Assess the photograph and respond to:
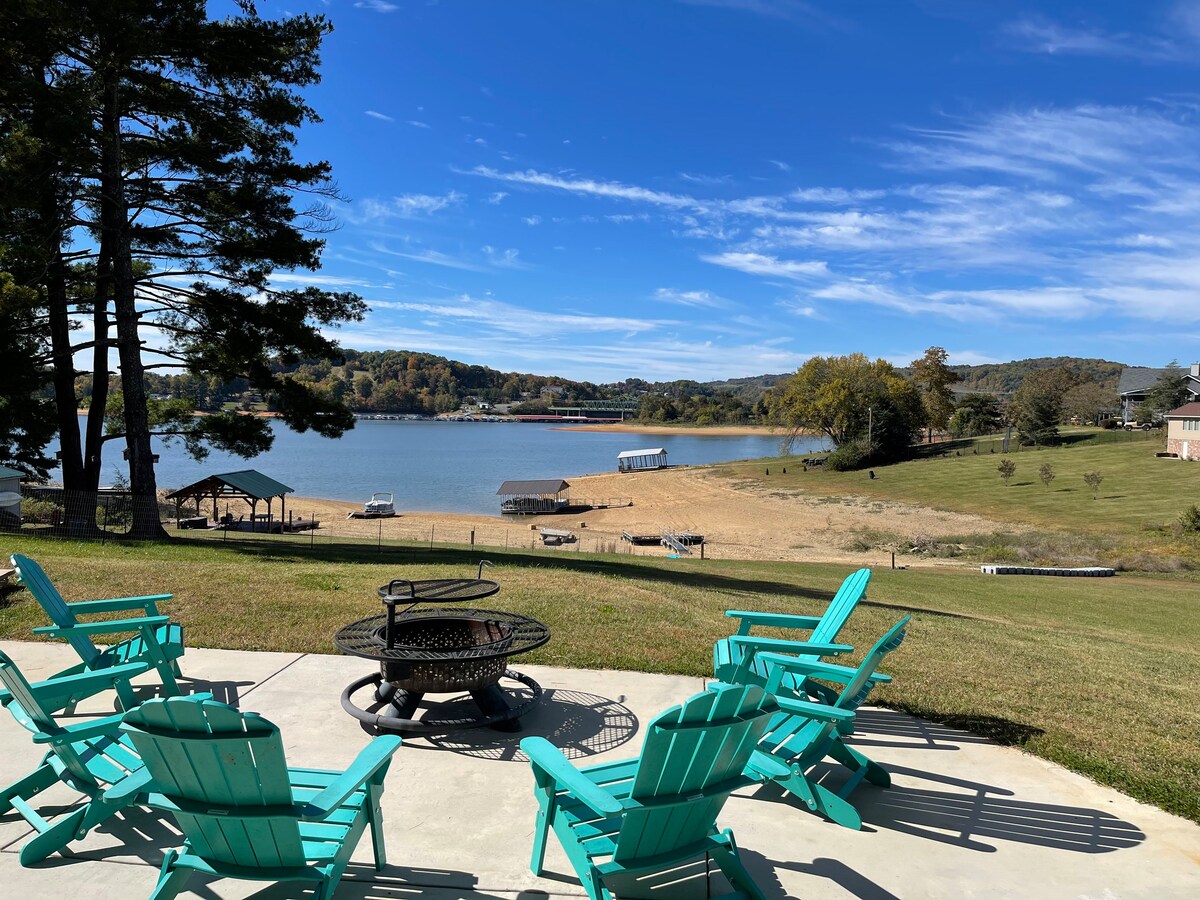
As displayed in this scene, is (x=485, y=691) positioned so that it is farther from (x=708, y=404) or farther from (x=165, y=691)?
(x=708, y=404)

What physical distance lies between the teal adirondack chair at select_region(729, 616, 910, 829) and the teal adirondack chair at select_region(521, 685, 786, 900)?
656 millimetres

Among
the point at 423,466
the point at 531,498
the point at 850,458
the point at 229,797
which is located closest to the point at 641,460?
the point at 850,458

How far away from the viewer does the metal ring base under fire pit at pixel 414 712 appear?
4.24 m

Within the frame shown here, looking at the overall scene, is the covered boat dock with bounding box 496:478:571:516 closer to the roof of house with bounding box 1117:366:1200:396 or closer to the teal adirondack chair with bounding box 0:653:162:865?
the teal adirondack chair with bounding box 0:653:162:865

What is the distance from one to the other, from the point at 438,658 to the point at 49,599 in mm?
2056

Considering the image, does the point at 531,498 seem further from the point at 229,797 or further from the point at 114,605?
the point at 229,797

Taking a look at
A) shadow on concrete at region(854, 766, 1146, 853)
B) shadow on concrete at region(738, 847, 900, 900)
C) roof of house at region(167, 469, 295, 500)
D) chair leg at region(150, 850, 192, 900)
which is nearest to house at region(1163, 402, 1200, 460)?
roof of house at region(167, 469, 295, 500)

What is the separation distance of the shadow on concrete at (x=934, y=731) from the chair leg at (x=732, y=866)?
2000mm

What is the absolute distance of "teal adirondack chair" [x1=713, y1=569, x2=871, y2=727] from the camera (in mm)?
3830

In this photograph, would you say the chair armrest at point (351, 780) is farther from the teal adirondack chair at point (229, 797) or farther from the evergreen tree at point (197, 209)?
the evergreen tree at point (197, 209)

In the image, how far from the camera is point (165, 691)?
14.3ft

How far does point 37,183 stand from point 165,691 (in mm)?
12026

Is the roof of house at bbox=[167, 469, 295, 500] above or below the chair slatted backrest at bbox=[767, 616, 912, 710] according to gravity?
below

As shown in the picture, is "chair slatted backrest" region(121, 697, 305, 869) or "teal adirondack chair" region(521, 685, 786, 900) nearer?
"chair slatted backrest" region(121, 697, 305, 869)
